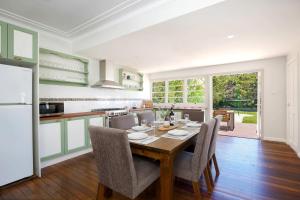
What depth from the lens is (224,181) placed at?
2.10 m

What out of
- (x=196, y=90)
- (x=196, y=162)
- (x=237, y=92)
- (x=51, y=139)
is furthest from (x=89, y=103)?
(x=237, y=92)

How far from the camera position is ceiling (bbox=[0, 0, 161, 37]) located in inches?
86.0

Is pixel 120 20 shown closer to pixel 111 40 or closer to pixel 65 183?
pixel 111 40

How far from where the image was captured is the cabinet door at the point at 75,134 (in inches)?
113

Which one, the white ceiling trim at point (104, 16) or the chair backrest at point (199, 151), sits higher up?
the white ceiling trim at point (104, 16)

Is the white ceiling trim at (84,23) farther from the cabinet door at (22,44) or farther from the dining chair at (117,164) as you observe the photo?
the dining chair at (117,164)

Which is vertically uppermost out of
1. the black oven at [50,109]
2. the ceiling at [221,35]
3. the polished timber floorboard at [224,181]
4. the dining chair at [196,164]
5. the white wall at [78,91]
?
the ceiling at [221,35]

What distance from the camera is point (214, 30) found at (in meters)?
2.38

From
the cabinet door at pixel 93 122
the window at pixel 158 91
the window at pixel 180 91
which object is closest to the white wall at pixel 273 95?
the window at pixel 180 91

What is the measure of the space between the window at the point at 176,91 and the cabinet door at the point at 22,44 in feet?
15.1

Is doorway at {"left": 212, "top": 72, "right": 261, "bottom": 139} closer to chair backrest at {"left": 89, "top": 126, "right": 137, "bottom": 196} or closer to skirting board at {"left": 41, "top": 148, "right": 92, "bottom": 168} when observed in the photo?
skirting board at {"left": 41, "top": 148, "right": 92, "bottom": 168}

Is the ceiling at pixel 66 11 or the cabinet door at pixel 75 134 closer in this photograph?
the ceiling at pixel 66 11

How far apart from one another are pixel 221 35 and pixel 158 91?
401cm

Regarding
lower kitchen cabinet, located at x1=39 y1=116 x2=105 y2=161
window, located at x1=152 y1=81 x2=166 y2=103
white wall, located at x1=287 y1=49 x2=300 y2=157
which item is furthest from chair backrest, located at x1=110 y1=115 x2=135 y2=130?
window, located at x1=152 y1=81 x2=166 y2=103
